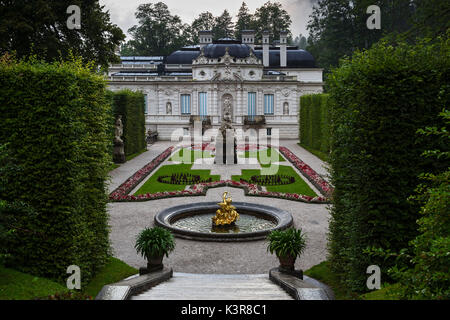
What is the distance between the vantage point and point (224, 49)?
50750 millimetres

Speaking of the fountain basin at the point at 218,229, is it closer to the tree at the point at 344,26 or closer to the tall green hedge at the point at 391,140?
the tall green hedge at the point at 391,140

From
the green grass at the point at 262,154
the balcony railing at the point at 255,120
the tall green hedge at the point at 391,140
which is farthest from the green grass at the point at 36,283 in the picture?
the balcony railing at the point at 255,120

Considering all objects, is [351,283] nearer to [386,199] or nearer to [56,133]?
[386,199]

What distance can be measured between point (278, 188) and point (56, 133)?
13.3 meters

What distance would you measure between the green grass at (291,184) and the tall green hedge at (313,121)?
7.10 metres

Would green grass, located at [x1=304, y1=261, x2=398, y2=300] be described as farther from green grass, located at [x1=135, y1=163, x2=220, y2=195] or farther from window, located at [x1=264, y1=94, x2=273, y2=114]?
window, located at [x1=264, y1=94, x2=273, y2=114]

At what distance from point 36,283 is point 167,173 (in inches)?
656

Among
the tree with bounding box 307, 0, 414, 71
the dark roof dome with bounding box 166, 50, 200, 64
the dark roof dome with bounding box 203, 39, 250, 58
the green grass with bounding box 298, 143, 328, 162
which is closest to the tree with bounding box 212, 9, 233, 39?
the tree with bounding box 307, 0, 414, 71

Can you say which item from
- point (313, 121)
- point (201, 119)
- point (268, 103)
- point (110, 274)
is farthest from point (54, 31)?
point (268, 103)

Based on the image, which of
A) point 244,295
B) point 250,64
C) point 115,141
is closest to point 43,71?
point 244,295

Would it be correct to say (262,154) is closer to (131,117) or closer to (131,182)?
(131,117)

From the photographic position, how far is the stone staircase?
6.75m

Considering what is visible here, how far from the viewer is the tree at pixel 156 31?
242 ft

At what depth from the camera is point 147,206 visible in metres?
16.2
